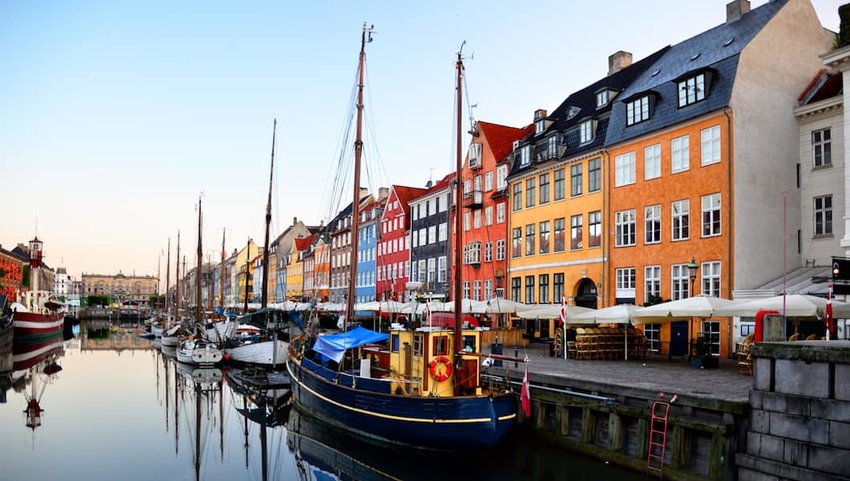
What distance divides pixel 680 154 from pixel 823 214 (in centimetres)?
656

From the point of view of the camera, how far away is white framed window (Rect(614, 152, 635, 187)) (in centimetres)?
3478

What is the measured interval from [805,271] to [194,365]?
38933 mm

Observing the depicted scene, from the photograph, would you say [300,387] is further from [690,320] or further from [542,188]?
[542,188]

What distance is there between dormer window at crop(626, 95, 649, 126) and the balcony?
15562mm

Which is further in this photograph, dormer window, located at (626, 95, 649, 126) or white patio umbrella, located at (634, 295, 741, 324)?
dormer window, located at (626, 95, 649, 126)

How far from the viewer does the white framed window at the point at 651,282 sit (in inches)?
1284

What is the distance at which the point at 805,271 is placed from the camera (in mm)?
28359

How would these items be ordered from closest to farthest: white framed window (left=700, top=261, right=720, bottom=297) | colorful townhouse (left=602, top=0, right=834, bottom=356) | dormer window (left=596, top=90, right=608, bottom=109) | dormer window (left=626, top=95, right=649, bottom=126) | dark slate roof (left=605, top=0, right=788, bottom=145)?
colorful townhouse (left=602, top=0, right=834, bottom=356) → white framed window (left=700, top=261, right=720, bottom=297) → dark slate roof (left=605, top=0, right=788, bottom=145) → dormer window (left=626, top=95, right=649, bottom=126) → dormer window (left=596, top=90, right=608, bottom=109)

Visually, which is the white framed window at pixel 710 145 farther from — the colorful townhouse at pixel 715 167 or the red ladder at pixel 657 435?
the red ladder at pixel 657 435

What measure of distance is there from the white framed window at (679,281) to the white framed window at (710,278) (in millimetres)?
780

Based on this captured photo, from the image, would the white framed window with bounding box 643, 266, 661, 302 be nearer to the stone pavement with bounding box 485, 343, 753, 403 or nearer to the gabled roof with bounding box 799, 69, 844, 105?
the stone pavement with bounding box 485, 343, 753, 403

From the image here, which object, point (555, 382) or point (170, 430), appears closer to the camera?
point (555, 382)

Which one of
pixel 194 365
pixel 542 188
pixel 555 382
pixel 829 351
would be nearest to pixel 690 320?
pixel 555 382

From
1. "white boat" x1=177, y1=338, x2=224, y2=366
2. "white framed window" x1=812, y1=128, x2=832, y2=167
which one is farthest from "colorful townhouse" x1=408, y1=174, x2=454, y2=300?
"white framed window" x1=812, y1=128, x2=832, y2=167
